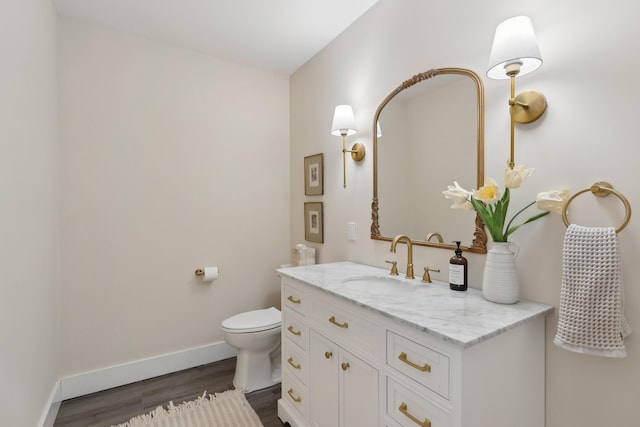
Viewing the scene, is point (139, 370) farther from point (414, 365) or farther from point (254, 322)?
point (414, 365)

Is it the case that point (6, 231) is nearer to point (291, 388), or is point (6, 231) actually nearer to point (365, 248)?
point (291, 388)

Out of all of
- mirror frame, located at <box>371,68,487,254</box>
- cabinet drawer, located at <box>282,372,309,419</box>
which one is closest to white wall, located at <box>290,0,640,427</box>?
mirror frame, located at <box>371,68,487,254</box>

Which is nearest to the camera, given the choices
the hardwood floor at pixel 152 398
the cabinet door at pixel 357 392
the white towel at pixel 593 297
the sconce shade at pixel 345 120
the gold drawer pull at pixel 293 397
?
the white towel at pixel 593 297

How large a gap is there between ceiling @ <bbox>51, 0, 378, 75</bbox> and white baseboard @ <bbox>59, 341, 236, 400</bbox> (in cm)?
246

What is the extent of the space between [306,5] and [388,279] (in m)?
1.80

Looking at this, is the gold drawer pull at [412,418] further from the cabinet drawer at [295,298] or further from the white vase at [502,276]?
the cabinet drawer at [295,298]

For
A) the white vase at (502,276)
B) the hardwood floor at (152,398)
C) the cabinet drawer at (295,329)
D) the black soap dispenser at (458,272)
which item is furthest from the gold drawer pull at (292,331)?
the white vase at (502,276)

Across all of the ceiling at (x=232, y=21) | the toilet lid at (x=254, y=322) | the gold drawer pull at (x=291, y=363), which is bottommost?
the gold drawer pull at (x=291, y=363)

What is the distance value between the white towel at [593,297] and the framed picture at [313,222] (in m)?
1.75

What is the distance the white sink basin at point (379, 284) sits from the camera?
168cm

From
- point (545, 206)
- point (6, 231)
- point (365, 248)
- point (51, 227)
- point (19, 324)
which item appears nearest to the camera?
point (545, 206)

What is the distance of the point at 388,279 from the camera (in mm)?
1758

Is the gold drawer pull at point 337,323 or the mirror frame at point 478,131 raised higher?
the mirror frame at point 478,131

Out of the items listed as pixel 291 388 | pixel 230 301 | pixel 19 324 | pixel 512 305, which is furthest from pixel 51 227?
pixel 512 305
